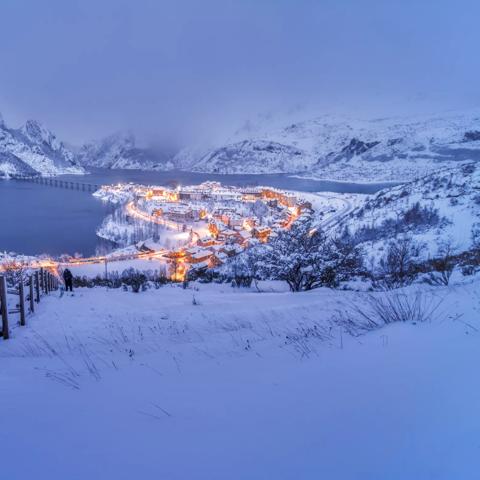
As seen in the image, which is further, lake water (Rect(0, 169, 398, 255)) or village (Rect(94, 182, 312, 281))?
lake water (Rect(0, 169, 398, 255))

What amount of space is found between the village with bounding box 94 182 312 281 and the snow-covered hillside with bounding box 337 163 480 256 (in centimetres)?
1019

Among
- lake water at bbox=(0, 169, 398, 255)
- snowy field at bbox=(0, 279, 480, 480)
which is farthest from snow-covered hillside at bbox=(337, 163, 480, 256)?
lake water at bbox=(0, 169, 398, 255)

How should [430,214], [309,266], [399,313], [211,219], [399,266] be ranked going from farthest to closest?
[211,219], [430,214], [399,266], [309,266], [399,313]

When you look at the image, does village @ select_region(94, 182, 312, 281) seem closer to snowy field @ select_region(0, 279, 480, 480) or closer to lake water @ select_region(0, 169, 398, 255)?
lake water @ select_region(0, 169, 398, 255)

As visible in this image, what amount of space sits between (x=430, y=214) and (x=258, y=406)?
19963 millimetres

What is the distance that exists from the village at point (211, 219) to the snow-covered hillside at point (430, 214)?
10191 mm

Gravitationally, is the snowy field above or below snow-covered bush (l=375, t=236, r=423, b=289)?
above

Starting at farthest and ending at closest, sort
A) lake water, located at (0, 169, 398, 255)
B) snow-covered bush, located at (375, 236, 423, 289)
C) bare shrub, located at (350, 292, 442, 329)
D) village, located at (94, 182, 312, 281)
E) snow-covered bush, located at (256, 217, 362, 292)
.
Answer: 1. lake water, located at (0, 169, 398, 255)
2. village, located at (94, 182, 312, 281)
3. snow-covered bush, located at (256, 217, 362, 292)
4. snow-covered bush, located at (375, 236, 423, 289)
5. bare shrub, located at (350, 292, 442, 329)

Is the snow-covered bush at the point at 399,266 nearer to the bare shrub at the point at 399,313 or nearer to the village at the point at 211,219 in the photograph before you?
the bare shrub at the point at 399,313

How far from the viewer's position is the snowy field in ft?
5.32

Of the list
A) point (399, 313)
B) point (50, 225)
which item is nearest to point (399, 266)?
point (399, 313)

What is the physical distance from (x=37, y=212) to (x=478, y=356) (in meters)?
72.8

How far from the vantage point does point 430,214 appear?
1914cm

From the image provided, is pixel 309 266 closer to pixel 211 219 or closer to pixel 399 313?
pixel 399 313
